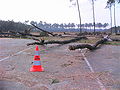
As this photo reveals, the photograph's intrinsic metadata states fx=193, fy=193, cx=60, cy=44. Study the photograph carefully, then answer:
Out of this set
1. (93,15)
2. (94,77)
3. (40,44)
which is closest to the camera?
(94,77)

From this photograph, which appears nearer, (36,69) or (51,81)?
(51,81)

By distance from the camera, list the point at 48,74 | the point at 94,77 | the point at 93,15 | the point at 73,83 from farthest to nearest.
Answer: the point at 93,15 < the point at 48,74 < the point at 94,77 < the point at 73,83

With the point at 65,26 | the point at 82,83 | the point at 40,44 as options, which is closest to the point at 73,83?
the point at 82,83

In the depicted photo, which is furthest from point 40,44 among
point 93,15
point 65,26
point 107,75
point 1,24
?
point 65,26

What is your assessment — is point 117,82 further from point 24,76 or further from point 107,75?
point 24,76

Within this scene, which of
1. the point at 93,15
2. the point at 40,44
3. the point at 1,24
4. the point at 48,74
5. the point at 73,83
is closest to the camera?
the point at 73,83

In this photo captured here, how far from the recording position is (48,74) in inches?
254

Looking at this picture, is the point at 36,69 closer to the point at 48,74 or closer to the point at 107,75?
the point at 48,74

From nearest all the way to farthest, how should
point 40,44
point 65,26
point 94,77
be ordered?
1. point 94,77
2. point 40,44
3. point 65,26

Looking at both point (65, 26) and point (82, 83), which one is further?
point (65, 26)

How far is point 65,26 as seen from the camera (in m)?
148

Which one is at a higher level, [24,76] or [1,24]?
[1,24]

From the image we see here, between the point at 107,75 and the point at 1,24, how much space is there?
166 ft

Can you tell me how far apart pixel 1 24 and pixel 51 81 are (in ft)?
166
